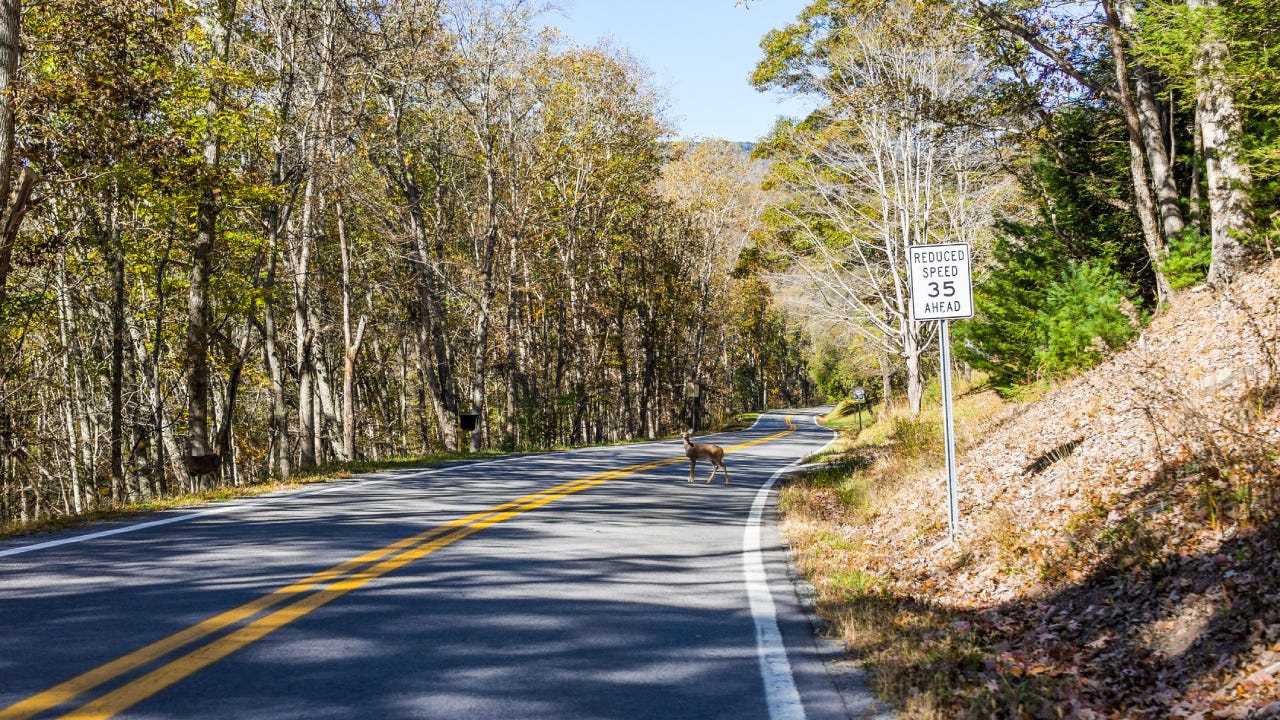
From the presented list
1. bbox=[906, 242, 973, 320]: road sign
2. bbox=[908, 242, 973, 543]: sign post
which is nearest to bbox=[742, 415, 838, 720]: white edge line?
bbox=[908, 242, 973, 543]: sign post

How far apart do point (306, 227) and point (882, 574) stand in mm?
20534

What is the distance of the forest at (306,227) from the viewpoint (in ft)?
51.9

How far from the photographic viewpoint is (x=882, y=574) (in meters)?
7.64

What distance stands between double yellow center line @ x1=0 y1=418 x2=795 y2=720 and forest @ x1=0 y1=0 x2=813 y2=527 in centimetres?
654

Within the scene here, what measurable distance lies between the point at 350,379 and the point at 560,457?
9.37 m

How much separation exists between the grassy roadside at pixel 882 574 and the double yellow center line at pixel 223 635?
11.3ft

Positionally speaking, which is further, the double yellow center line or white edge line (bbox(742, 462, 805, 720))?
white edge line (bbox(742, 462, 805, 720))

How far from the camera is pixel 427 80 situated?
84.5 feet

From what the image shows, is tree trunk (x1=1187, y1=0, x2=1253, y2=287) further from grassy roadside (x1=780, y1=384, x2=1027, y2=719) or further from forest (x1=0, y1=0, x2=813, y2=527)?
forest (x1=0, y1=0, x2=813, y2=527)

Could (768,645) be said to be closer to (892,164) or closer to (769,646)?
(769,646)

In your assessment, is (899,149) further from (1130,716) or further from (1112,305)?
(1130,716)

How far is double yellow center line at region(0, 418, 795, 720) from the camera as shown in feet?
12.4

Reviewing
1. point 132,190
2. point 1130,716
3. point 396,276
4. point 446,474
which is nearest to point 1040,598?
point 1130,716

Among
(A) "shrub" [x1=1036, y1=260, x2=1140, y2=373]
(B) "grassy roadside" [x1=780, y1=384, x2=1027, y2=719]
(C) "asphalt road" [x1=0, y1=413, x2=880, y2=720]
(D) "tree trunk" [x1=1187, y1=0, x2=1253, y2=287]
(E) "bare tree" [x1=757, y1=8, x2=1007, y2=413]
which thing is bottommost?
(B) "grassy roadside" [x1=780, y1=384, x2=1027, y2=719]
